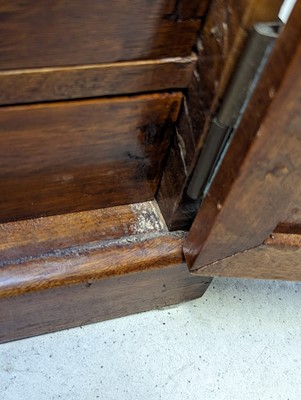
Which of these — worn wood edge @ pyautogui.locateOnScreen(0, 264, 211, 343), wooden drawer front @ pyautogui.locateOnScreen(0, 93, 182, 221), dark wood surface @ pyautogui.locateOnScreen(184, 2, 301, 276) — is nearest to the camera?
dark wood surface @ pyautogui.locateOnScreen(184, 2, 301, 276)

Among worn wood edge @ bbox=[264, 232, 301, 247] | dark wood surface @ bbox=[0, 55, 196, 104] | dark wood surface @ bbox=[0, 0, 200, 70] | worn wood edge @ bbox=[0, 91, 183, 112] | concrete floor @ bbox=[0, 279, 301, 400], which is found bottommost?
concrete floor @ bbox=[0, 279, 301, 400]

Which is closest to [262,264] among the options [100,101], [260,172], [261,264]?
[261,264]

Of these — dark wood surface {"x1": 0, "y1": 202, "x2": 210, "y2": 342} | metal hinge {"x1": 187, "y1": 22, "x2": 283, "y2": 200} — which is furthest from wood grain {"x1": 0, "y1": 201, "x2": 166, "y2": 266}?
metal hinge {"x1": 187, "y1": 22, "x2": 283, "y2": 200}

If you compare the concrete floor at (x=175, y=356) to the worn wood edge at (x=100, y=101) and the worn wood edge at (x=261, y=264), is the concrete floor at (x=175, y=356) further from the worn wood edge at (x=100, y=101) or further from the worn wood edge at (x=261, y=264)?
the worn wood edge at (x=100, y=101)

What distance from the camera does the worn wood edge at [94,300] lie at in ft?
2.30

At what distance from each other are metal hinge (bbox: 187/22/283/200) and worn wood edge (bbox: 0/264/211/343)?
15 centimetres

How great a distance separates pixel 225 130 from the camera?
0.58 meters

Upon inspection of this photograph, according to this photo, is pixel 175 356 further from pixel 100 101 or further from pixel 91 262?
pixel 100 101

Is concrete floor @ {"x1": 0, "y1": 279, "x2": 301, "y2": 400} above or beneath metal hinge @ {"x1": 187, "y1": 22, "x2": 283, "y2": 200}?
beneath

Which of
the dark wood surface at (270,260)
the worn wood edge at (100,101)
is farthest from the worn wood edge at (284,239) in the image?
the worn wood edge at (100,101)

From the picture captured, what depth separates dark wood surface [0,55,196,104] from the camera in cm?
53

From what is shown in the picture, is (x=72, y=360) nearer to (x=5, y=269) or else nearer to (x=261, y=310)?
(x=5, y=269)

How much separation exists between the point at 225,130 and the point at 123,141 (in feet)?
0.44

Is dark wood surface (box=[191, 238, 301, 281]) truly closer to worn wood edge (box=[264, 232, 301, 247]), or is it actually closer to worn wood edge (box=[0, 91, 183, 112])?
worn wood edge (box=[264, 232, 301, 247])
